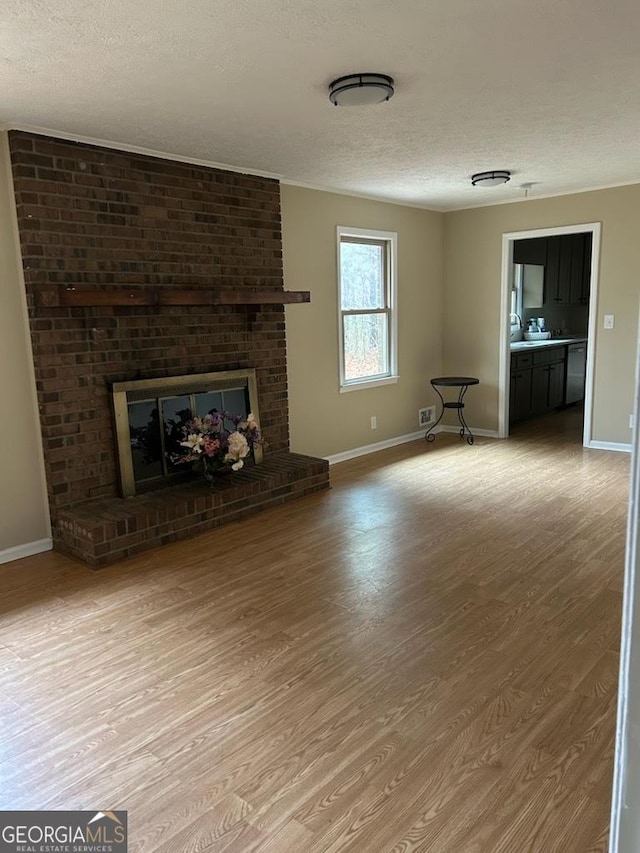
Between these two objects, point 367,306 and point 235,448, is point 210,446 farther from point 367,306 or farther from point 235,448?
point 367,306

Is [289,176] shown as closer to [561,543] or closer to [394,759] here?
[561,543]

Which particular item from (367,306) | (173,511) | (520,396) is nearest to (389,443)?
(367,306)

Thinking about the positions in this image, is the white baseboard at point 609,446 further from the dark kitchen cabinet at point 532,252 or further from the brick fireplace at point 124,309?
the brick fireplace at point 124,309

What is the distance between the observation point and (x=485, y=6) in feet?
7.01

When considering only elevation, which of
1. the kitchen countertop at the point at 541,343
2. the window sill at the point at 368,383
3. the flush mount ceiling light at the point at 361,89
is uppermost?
the flush mount ceiling light at the point at 361,89

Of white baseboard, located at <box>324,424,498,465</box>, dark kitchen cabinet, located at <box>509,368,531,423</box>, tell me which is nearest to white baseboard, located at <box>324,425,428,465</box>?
white baseboard, located at <box>324,424,498,465</box>

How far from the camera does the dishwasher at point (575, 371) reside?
8031mm

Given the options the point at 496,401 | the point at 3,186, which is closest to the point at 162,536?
the point at 3,186

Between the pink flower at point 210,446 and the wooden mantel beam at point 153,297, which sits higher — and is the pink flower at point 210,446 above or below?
below

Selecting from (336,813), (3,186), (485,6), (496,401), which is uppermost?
(485,6)

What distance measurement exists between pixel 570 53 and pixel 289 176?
262cm

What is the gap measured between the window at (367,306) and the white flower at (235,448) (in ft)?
5.73

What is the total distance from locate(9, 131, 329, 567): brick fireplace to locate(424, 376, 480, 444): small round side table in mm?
2284

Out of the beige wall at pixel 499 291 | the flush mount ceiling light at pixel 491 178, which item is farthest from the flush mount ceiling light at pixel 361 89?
the beige wall at pixel 499 291
